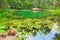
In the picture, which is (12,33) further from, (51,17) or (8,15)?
(51,17)

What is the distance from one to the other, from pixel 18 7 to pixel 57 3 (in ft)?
1.18

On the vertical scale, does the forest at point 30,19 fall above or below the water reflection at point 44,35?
above

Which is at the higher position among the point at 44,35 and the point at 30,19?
the point at 30,19

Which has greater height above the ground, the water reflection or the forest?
the forest

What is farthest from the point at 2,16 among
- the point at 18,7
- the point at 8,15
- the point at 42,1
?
the point at 42,1

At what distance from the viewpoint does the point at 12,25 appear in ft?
4.48

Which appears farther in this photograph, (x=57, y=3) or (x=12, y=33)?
(x=57, y=3)

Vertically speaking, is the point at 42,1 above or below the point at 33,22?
above

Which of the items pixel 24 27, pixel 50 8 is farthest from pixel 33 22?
pixel 50 8

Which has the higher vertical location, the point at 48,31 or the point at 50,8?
the point at 50,8

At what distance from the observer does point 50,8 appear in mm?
1446

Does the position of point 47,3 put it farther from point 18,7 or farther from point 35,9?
point 18,7

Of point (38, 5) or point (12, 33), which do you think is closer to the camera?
point (12, 33)

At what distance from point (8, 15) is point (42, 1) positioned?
0.33m
